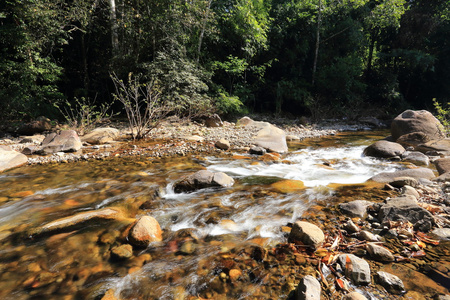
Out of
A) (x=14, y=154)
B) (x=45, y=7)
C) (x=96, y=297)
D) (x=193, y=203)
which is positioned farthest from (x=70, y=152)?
(x=45, y=7)

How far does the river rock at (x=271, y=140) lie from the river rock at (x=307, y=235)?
442cm

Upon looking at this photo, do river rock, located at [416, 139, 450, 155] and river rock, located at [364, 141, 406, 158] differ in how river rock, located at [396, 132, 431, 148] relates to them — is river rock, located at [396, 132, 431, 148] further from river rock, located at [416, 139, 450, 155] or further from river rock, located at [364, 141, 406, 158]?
river rock, located at [364, 141, 406, 158]

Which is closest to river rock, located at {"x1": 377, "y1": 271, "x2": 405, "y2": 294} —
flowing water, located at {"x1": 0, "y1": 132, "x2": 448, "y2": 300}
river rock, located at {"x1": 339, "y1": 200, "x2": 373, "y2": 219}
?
flowing water, located at {"x1": 0, "y1": 132, "x2": 448, "y2": 300}

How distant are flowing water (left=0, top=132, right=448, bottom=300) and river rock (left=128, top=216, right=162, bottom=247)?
79 millimetres

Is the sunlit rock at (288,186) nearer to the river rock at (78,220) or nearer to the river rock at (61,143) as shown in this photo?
the river rock at (78,220)

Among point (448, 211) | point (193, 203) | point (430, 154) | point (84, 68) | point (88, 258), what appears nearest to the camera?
point (88, 258)

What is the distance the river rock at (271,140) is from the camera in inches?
265

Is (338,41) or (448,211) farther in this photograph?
(338,41)

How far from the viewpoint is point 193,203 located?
3293 millimetres

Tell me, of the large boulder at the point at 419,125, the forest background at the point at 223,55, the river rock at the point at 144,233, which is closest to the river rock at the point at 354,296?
the river rock at the point at 144,233

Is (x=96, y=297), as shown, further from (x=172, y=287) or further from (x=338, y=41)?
(x=338, y=41)

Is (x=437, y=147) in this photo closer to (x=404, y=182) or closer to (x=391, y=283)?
(x=404, y=182)

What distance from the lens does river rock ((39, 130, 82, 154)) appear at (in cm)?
582

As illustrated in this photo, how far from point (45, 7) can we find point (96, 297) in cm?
1064
